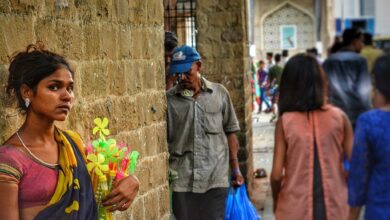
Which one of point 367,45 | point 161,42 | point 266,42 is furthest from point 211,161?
point 266,42

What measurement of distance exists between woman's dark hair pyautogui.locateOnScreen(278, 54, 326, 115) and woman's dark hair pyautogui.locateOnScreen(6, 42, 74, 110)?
6.11 feet

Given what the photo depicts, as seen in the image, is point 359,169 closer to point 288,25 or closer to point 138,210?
point 138,210

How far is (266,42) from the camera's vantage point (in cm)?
5081

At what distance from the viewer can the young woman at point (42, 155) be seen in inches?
144

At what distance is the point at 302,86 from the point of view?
5406 millimetres

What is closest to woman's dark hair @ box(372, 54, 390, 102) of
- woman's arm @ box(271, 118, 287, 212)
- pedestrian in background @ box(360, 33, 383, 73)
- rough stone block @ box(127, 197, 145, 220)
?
woman's arm @ box(271, 118, 287, 212)

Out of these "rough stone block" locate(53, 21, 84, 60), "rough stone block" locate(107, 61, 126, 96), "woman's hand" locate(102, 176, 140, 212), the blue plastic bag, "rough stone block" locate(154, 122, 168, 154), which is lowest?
the blue plastic bag

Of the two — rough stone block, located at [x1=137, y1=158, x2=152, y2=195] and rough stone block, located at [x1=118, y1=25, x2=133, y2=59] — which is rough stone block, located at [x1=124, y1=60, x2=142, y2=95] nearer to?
rough stone block, located at [x1=118, y1=25, x2=133, y2=59]

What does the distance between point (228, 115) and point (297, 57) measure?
2352 mm

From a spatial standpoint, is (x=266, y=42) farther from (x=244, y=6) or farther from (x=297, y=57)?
(x=297, y=57)

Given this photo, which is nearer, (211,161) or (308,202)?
(308,202)

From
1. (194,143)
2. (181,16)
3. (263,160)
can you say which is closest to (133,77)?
(194,143)

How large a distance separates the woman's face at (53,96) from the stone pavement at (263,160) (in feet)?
21.1

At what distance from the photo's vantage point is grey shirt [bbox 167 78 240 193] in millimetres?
7512
